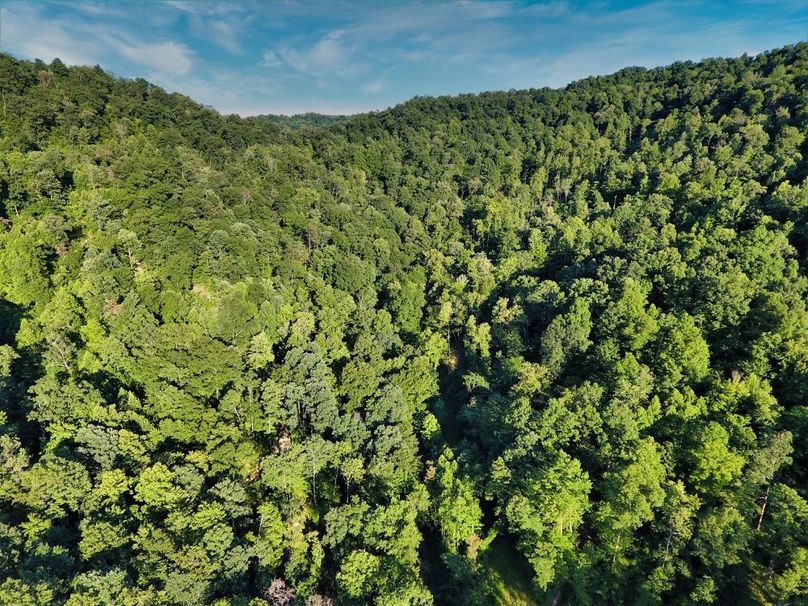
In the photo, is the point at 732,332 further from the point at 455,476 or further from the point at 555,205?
the point at 555,205

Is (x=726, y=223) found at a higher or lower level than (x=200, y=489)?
higher

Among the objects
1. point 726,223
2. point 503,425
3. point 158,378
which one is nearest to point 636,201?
point 726,223

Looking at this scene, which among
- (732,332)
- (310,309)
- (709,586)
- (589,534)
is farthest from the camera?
(310,309)

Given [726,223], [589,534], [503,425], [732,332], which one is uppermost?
[726,223]

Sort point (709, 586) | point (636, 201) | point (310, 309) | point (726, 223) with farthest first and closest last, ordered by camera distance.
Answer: point (636, 201) → point (726, 223) → point (310, 309) → point (709, 586)

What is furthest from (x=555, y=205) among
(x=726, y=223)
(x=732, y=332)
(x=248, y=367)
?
(x=248, y=367)

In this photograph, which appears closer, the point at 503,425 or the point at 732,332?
the point at 503,425
